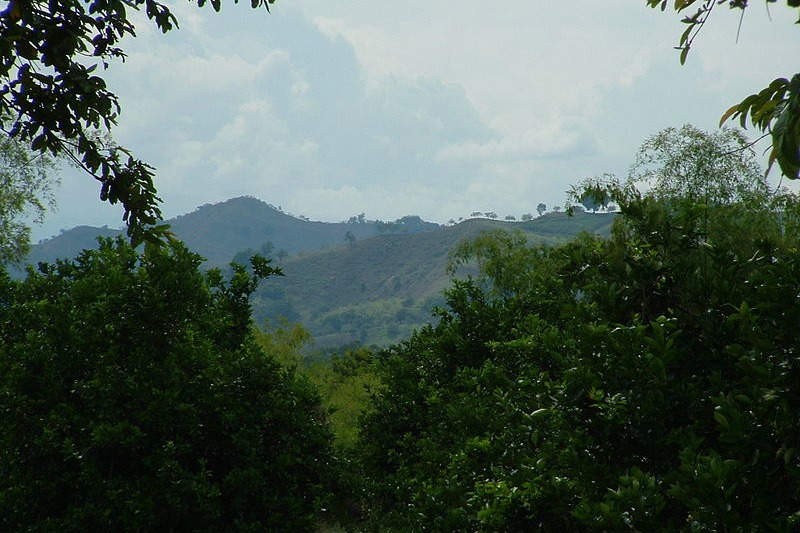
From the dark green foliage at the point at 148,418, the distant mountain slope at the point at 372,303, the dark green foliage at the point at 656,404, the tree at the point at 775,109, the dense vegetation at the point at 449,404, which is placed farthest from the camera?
the distant mountain slope at the point at 372,303

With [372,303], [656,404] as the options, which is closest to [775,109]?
[656,404]

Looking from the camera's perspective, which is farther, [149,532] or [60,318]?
[60,318]

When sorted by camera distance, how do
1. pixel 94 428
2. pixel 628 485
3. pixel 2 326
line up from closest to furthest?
1. pixel 628 485
2. pixel 94 428
3. pixel 2 326

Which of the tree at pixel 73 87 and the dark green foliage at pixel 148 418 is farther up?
the tree at pixel 73 87

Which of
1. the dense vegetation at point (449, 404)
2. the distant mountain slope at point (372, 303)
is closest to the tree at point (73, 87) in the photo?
the dense vegetation at point (449, 404)

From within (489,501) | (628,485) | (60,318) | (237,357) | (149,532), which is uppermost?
(60,318)

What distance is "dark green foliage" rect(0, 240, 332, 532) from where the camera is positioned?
21.6 ft

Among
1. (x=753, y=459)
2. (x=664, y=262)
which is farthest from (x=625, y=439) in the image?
(x=664, y=262)

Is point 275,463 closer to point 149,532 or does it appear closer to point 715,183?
point 149,532

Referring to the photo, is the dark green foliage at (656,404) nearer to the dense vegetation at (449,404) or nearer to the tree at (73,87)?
the dense vegetation at (449,404)

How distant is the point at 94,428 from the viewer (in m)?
6.59

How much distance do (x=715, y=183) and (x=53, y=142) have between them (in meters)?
23.5

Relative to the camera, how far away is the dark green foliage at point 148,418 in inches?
259

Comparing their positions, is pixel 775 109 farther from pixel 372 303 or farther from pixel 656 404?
pixel 372 303
